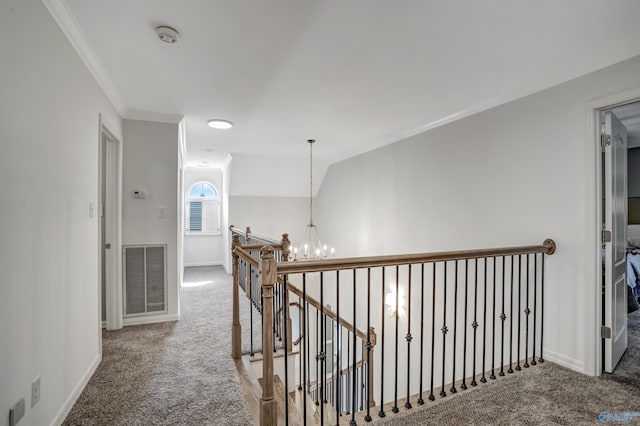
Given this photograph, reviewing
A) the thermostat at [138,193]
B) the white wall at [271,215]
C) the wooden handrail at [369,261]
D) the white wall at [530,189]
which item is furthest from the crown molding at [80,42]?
the white wall at [271,215]

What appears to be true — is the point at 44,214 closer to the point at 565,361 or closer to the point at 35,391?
the point at 35,391

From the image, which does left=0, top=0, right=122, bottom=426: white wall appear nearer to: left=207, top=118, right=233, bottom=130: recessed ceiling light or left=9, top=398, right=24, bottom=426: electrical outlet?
left=9, top=398, right=24, bottom=426: electrical outlet

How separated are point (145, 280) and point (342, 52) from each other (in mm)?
3220

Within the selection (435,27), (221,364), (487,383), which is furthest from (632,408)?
(221,364)

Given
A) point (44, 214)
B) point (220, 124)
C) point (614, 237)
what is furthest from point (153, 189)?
point (614, 237)

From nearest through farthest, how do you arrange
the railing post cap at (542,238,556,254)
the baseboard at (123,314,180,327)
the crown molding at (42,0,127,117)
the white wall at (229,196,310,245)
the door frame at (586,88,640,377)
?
the crown molding at (42,0,127,117)
the door frame at (586,88,640,377)
the railing post cap at (542,238,556,254)
the baseboard at (123,314,180,327)
the white wall at (229,196,310,245)

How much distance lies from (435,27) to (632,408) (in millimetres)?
2702

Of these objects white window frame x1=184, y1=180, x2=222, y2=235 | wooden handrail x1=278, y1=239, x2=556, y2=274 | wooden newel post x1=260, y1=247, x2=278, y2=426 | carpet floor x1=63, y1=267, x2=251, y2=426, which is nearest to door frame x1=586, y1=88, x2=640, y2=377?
wooden handrail x1=278, y1=239, x2=556, y2=274

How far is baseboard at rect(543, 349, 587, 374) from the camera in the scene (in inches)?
98.7

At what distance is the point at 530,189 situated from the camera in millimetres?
2875

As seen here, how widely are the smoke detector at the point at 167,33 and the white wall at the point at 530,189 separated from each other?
9.58 feet

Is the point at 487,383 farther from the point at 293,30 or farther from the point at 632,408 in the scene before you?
the point at 293,30

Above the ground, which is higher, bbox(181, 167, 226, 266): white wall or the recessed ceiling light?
the recessed ceiling light

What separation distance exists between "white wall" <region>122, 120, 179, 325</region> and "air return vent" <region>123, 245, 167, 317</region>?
6 cm
